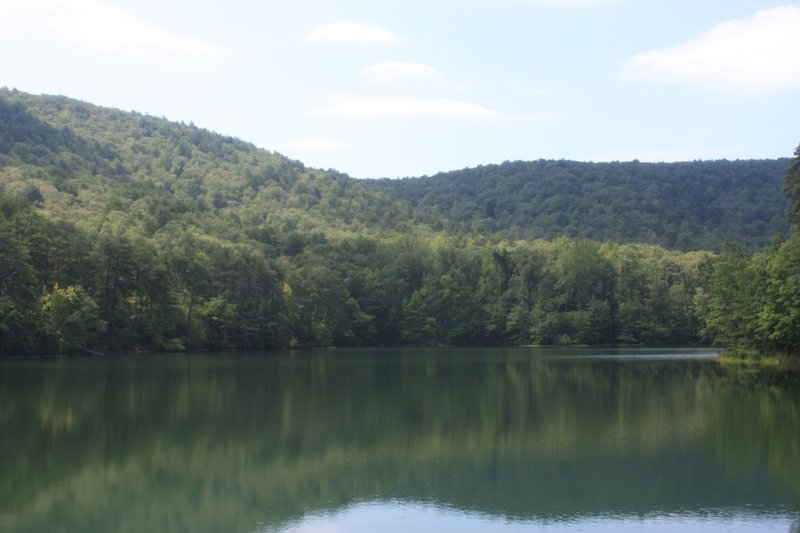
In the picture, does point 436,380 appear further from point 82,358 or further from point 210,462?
point 82,358

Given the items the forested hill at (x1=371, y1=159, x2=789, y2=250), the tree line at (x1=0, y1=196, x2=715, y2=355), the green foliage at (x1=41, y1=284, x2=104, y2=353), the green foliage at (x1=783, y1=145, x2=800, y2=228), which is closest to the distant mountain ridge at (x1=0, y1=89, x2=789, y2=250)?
the forested hill at (x1=371, y1=159, x2=789, y2=250)

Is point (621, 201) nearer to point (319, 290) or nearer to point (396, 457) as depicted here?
point (319, 290)

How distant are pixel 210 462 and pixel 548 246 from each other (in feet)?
327

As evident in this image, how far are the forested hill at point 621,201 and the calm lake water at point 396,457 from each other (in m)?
103

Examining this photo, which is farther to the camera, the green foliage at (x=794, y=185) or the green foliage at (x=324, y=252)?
the green foliage at (x=324, y=252)

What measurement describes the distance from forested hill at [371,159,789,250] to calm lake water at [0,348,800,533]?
103 m

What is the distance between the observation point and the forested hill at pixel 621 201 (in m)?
140

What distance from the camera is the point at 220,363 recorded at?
59344mm

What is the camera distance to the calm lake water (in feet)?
52.2

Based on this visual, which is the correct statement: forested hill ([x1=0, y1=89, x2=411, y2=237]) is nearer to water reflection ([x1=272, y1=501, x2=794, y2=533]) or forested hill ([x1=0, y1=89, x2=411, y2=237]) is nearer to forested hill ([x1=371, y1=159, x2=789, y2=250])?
forested hill ([x1=371, y1=159, x2=789, y2=250])

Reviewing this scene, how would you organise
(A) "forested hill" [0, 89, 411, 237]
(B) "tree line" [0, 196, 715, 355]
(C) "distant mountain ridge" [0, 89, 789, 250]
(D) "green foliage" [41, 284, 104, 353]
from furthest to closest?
(C) "distant mountain ridge" [0, 89, 789, 250] < (A) "forested hill" [0, 89, 411, 237] < (B) "tree line" [0, 196, 715, 355] < (D) "green foliage" [41, 284, 104, 353]

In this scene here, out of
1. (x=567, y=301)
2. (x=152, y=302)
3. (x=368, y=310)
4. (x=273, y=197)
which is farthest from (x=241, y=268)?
(x=273, y=197)

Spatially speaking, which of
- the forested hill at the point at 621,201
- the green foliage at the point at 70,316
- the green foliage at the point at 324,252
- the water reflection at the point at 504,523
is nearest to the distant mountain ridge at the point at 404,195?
the forested hill at the point at 621,201

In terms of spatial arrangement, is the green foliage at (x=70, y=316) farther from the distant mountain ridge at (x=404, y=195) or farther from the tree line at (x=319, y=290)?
the distant mountain ridge at (x=404, y=195)
